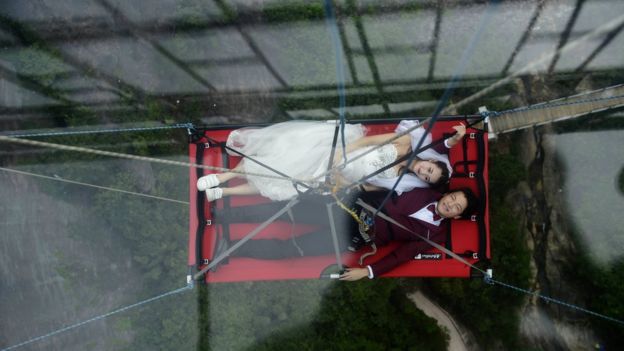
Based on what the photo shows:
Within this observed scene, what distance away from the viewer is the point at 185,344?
131 inches

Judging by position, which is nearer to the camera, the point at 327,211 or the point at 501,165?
the point at 327,211

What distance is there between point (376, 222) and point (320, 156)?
1.74ft

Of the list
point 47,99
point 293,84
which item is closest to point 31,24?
point 47,99

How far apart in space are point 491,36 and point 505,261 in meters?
1.91

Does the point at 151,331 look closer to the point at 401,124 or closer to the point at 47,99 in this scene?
the point at 47,99

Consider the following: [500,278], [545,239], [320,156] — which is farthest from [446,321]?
[320,156]

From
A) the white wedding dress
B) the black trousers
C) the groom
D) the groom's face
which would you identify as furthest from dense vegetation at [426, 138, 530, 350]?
the black trousers

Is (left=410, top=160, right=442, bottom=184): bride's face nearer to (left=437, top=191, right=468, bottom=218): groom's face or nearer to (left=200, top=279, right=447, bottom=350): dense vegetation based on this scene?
(left=437, top=191, right=468, bottom=218): groom's face

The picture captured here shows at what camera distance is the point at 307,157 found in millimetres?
2533

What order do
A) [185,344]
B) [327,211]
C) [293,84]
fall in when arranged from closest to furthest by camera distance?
[327,211]
[185,344]
[293,84]

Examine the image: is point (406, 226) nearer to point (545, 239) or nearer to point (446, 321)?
point (446, 321)

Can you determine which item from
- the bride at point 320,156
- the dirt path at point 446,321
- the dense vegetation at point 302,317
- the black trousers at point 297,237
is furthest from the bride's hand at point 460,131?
the dirt path at point 446,321

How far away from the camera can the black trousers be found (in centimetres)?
264

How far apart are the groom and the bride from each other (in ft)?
0.32
